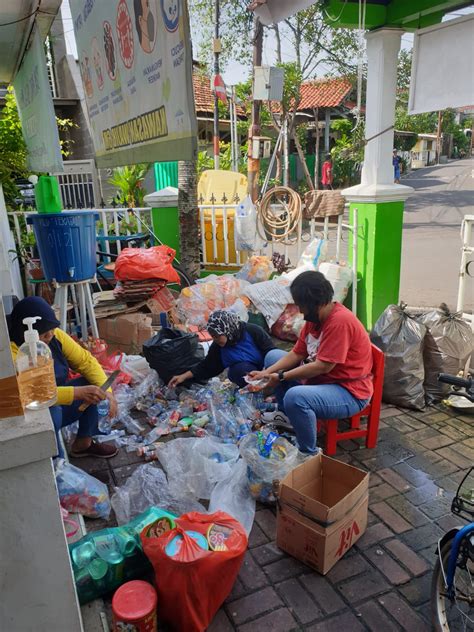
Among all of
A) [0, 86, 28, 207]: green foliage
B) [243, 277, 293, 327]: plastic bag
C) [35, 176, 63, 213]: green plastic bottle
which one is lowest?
[243, 277, 293, 327]: plastic bag

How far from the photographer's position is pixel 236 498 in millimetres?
2768

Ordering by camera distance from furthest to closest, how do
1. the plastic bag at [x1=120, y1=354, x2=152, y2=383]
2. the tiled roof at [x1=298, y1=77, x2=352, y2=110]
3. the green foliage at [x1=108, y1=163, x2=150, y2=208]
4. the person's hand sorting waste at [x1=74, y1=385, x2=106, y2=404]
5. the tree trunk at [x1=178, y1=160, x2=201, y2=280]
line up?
the tiled roof at [x1=298, y1=77, x2=352, y2=110], the green foliage at [x1=108, y1=163, x2=150, y2=208], the tree trunk at [x1=178, y1=160, x2=201, y2=280], the plastic bag at [x1=120, y1=354, x2=152, y2=383], the person's hand sorting waste at [x1=74, y1=385, x2=106, y2=404]

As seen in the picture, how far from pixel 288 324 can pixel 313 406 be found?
7.60 ft

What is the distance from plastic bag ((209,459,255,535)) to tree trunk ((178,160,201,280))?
162 inches

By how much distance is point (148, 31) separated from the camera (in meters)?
1.85

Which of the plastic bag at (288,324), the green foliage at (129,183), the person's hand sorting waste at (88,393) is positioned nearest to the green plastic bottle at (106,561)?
the person's hand sorting waste at (88,393)

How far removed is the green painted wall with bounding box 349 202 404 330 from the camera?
482cm

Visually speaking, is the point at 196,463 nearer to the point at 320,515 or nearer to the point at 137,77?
the point at 320,515

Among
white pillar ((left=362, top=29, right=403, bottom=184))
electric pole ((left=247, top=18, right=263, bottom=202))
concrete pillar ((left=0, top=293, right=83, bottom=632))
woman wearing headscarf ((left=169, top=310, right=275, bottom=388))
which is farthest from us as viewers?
electric pole ((left=247, top=18, right=263, bottom=202))

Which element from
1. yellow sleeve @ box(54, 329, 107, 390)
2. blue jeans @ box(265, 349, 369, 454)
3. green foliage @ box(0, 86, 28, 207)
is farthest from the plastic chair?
green foliage @ box(0, 86, 28, 207)

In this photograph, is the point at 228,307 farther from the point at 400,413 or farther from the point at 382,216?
the point at 400,413

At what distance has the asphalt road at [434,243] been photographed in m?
7.25

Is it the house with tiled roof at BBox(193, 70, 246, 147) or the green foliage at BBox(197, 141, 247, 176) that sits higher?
the house with tiled roof at BBox(193, 70, 246, 147)

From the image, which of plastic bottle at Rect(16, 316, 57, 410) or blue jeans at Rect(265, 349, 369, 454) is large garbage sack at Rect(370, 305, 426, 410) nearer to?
blue jeans at Rect(265, 349, 369, 454)
